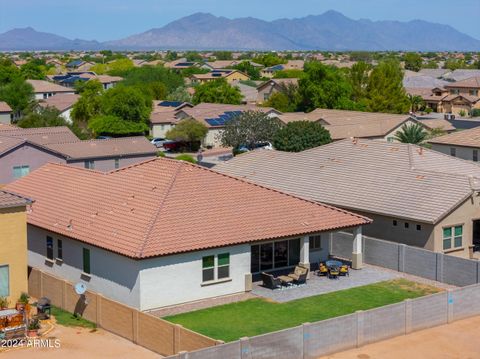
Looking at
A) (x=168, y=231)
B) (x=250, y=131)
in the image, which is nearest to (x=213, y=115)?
(x=250, y=131)

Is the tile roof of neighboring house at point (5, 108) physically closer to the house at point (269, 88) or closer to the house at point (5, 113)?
the house at point (5, 113)

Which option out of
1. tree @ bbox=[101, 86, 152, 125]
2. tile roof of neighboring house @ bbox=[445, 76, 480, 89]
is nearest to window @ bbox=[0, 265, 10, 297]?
tree @ bbox=[101, 86, 152, 125]

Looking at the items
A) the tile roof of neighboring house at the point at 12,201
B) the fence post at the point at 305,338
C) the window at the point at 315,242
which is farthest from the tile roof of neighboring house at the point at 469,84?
the fence post at the point at 305,338

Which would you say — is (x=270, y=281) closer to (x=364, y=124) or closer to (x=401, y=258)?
(x=401, y=258)

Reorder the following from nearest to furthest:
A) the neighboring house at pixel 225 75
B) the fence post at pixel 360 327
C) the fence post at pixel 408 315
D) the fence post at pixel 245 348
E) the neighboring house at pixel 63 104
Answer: the fence post at pixel 245 348 < the fence post at pixel 360 327 < the fence post at pixel 408 315 < the neighboring house at pixel 63 104 < the neighboring house at pixel 225 75

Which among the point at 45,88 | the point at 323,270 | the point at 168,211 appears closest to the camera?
the point at 168,211
